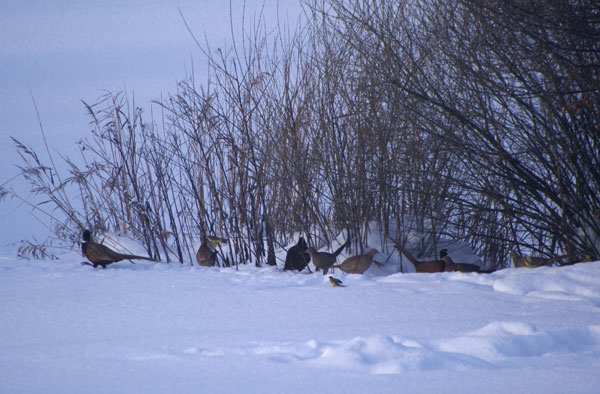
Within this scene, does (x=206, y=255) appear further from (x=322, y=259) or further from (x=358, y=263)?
(x=358, y=263)

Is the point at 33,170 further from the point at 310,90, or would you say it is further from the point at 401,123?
the point at 401,123

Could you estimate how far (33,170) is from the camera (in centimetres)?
501

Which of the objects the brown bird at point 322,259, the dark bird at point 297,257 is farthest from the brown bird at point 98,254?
the brown bird at point 322,259

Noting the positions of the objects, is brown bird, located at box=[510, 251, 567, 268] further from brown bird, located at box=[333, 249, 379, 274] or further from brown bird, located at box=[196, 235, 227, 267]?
brown bird, located at box=[196, 235, 227, 267]

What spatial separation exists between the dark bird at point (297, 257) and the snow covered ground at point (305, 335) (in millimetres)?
849

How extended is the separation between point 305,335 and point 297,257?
2.18 metres

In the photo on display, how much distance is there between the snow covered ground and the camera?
61.1 inches

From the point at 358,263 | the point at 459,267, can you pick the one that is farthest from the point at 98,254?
the point at 459,267

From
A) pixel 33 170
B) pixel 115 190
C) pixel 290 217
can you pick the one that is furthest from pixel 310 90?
pixel 33 170

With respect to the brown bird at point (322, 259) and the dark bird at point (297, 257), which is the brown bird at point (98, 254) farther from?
the brown bird at point (322, 259)

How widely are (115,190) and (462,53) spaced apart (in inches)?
132

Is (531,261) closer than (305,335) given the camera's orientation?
No

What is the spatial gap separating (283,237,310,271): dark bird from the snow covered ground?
33.4 inches

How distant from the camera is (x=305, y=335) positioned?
6.53 ft
